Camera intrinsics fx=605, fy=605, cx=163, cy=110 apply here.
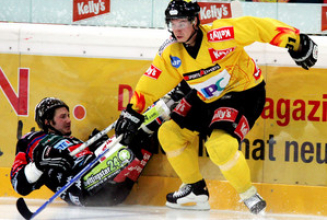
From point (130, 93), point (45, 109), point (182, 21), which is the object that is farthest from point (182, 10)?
point (45, 109)

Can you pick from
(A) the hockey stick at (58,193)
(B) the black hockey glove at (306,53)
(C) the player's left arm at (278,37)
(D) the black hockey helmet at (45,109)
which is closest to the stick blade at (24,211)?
(A) the hockey stick at (58,193)

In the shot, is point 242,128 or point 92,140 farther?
point 92,140

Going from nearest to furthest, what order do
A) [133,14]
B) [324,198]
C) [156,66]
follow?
[156,66], [324,198], [133,14]

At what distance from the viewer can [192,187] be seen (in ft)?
12.2

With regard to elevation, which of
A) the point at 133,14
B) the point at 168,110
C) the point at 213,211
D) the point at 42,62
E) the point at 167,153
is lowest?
the point at 213,211

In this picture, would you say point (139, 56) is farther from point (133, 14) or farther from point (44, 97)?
point (44, 97)

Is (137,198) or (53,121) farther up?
(53,121)

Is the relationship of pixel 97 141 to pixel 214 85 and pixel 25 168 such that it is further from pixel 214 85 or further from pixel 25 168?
pixel 214 85

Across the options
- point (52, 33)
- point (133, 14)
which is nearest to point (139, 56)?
point (133, 14)

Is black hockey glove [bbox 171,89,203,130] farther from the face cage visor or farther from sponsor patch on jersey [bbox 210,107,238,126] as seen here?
the face cage visor

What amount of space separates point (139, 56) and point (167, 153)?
73 centimetres

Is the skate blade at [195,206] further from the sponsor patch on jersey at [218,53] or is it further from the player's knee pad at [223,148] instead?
the sponsor patch on jersey at [218,53]

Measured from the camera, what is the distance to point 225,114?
11.4 ft

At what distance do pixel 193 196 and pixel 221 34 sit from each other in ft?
3.33
